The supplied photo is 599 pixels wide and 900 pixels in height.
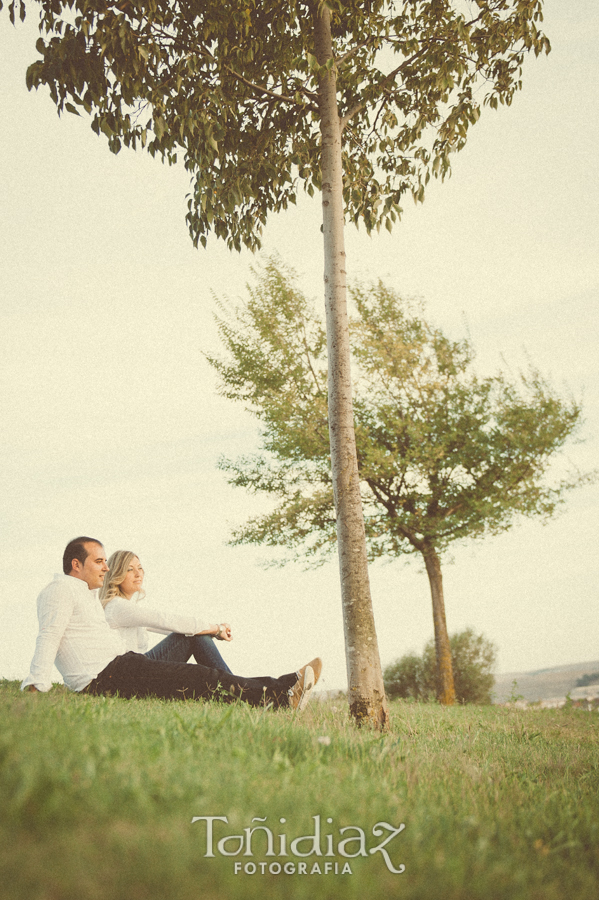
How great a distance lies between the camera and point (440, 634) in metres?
16.3

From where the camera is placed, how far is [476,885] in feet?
6.60

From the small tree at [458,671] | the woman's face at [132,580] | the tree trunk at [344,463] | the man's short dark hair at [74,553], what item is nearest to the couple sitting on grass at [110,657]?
the man's short dark hair at [74,553]

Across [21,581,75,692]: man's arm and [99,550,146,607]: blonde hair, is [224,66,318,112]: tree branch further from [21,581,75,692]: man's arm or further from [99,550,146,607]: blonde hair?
[21,581,75,692]: man's arm

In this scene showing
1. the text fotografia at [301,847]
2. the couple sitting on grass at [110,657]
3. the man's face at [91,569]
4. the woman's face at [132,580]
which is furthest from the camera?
the woman's face at [132,580]

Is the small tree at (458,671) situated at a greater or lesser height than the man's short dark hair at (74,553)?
lesser

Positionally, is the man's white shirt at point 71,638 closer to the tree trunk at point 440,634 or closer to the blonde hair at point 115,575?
the blonde hair at point 115,575

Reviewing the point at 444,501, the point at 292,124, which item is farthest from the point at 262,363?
the point at 292,124

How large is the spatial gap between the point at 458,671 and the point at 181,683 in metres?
16.7

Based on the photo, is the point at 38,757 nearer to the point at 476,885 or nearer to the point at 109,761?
the point at 109,761

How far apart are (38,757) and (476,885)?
5.45 ft

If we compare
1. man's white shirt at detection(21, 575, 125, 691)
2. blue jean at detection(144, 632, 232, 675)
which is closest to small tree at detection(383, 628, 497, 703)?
blue jean at detection(144, 632, 232, 675)

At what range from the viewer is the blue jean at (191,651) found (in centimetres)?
705

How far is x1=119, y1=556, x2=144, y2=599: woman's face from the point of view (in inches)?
283

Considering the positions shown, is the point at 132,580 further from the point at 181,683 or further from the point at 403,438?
the point at 403,438
